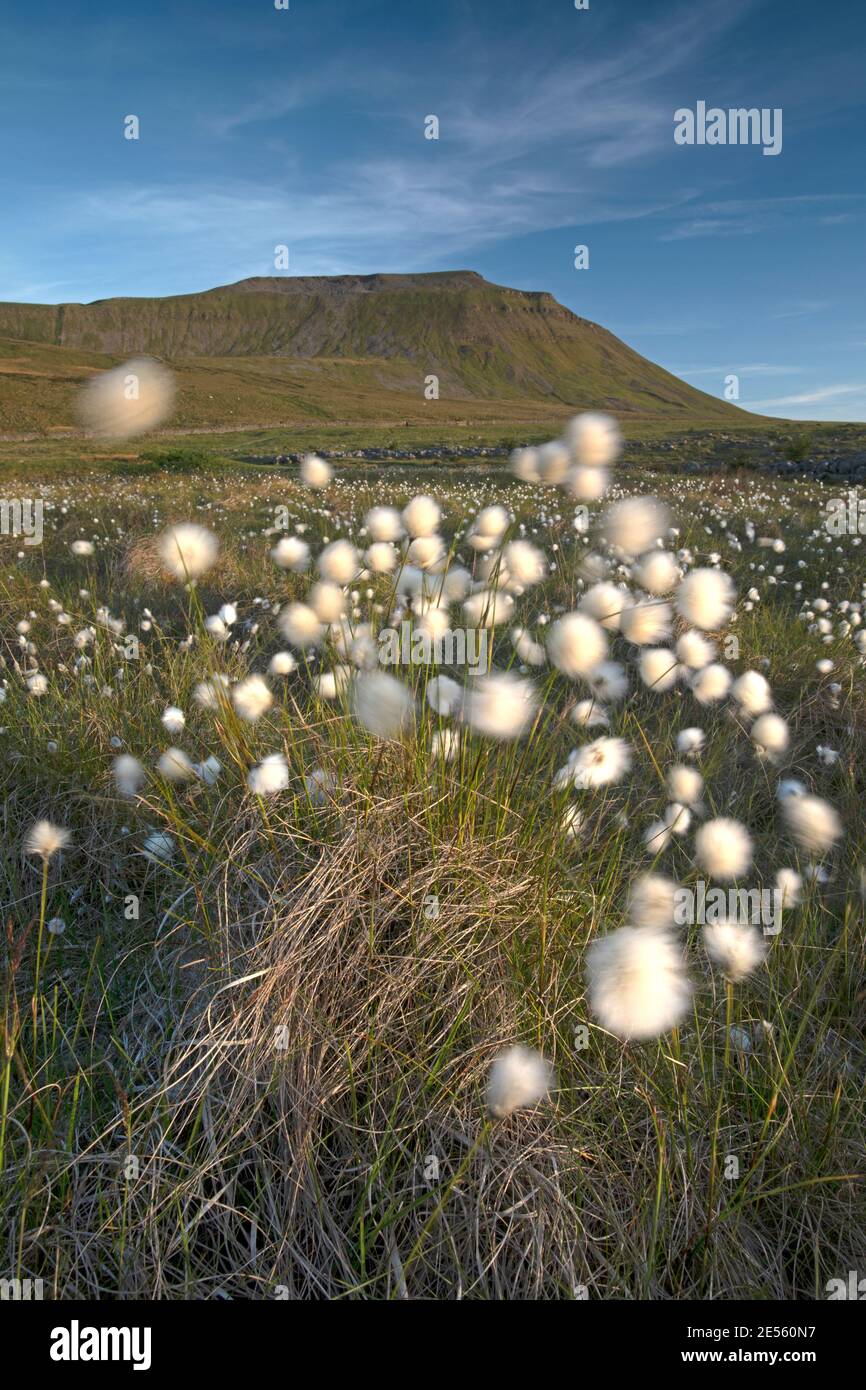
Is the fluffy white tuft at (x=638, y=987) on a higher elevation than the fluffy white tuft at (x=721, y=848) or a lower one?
lower

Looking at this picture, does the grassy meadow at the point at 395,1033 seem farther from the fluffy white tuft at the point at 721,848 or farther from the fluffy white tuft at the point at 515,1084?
the fluffy white tuft at the point at 721,848

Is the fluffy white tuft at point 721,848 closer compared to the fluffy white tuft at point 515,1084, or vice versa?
the fluffy white tuft at point 515,1084

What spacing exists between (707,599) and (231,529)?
7.51m

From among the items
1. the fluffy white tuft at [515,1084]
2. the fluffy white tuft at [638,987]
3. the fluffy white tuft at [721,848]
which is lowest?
the fluffy white tuft at [515,1084]

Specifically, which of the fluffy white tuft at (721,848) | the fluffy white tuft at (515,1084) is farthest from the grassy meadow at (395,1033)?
the fluffy white tuft at (721,848)

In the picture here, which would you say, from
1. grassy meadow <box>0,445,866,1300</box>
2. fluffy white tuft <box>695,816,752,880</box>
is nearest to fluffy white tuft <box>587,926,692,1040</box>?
grassy meadow <box>0,445,866,1300</box>

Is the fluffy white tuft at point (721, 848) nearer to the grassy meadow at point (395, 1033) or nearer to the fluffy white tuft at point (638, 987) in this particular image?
the grassy meadow at point (395, 1033)

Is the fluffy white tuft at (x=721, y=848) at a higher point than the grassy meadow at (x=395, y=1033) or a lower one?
higher

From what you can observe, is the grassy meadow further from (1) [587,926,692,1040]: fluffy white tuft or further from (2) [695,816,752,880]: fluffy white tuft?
(2) [695,816,752,880]: fluffy white tuft

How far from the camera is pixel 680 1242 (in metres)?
1.62

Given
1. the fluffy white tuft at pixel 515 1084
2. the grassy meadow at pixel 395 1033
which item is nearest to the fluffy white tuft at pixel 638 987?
the grassy meadow at pixel 395 1033

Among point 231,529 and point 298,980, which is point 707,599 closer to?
point 298,980

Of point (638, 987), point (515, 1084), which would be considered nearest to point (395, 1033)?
point (515, 1084)
